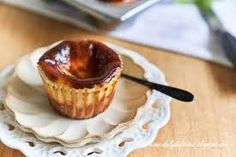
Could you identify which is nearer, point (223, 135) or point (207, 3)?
point (223, 135)

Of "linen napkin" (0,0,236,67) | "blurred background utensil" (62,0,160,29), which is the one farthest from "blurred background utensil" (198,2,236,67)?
"blurred background utensil" (62,0,160,29)

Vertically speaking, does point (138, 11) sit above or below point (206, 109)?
above

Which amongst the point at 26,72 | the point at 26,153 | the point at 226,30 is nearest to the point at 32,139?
the point at 26,153

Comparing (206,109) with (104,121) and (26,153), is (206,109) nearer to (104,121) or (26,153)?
(104,121)

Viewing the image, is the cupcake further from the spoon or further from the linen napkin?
the linen napkin

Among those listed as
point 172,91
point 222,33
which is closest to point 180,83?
point 172,91

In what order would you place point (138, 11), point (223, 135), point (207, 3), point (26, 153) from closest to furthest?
point (26, 153), point (223, 135), point (138, 11), point (207, 3)
